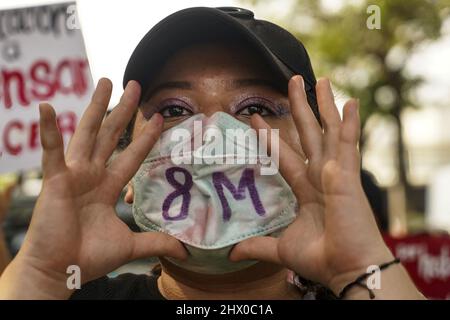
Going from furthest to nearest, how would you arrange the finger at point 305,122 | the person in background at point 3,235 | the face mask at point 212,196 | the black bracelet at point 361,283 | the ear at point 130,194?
the person in background at point 3,235 → the ear at point 130,194 → the face mask at point 212,196 → the finger at point 305,122 → the black bracelet at point 361,283

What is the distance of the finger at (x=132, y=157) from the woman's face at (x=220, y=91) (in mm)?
115

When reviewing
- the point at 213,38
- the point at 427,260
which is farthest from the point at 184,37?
the point at 427,260

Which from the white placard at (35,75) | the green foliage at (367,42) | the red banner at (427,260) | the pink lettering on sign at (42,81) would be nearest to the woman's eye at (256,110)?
the white placard at (35,75)

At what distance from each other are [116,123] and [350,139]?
651mm

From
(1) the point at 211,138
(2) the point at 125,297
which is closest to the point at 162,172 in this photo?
(1) the point at 211,138

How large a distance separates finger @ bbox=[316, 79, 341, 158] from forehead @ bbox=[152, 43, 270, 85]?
0.26 metres

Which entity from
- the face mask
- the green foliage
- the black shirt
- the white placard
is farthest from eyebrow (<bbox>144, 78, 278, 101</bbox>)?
the green foliage

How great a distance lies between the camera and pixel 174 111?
2.22 metres

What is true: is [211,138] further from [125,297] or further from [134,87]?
[125,297]

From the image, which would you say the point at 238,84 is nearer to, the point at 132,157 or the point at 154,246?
the point at 132,157

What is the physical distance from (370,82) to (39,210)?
12.3 m

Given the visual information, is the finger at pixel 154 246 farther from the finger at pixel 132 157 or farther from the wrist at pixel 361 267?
the wrist at pixel 361 267

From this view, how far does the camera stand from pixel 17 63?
3.62 metres

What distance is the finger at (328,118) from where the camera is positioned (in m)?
1.93
